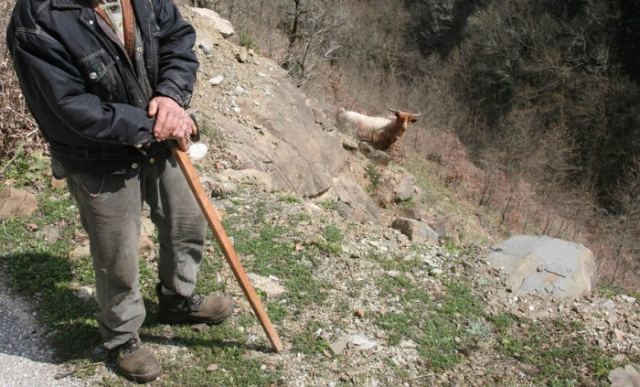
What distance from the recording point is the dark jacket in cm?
211

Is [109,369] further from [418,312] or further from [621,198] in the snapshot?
[621,198]

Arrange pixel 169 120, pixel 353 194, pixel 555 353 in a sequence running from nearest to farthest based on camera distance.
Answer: pixel 169 120
pixel 555 353
pixel 353 194

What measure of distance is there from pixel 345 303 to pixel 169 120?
185 cm

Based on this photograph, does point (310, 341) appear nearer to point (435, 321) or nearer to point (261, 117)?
point (435, 321)

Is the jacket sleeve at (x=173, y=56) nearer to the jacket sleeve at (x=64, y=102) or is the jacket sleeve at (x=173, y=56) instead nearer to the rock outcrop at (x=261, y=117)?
the jacket sleeve at (x=64, y=102)

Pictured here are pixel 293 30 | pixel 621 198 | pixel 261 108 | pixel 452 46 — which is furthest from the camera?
pixel 452 46

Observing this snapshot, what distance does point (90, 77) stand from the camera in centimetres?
223

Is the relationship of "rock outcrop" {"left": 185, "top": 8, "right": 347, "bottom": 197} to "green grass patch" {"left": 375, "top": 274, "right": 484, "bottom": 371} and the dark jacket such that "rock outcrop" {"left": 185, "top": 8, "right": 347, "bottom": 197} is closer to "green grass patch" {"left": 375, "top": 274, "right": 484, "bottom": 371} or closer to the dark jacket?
"green grass patch" {"left": 375, "top": 274, "right": 484, "bottom": 371}

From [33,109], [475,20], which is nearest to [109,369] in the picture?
[33,109]

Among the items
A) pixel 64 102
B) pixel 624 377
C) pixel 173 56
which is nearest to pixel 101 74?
pixel 64 102

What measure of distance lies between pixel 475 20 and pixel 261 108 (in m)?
18.9

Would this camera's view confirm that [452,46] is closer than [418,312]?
No

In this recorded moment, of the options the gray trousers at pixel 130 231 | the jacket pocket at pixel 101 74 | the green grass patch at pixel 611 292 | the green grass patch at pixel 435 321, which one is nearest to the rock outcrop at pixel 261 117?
the green grass patch at pixel 435 321

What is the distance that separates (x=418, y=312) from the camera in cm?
375
